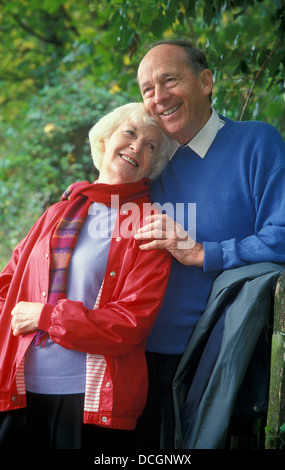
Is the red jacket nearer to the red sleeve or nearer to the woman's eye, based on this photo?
the red sleeve

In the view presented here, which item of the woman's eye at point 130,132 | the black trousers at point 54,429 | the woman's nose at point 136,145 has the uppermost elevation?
the woman's eye at point 130,132

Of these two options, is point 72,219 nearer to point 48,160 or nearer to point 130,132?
point 130,132

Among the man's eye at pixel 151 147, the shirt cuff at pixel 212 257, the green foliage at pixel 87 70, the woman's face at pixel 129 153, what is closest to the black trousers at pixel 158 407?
the shirt cuff at pixel 212 257

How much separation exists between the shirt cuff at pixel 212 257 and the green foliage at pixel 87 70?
1.34 metres

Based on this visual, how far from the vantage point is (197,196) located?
7.23ft

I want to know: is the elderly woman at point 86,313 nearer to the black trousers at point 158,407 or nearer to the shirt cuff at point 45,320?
the shirt cuff at point 45,320

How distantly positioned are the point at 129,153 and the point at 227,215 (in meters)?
0.51

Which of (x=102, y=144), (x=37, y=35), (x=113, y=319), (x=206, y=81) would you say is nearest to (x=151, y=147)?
(x=102, y=144)

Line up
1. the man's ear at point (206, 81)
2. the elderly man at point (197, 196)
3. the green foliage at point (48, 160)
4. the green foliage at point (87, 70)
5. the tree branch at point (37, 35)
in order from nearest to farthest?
the elderly man at point (197, 196), the man's ear at point (206, 81), the green foliage at point (87, 70), the green foliage at point (48, 160), the tree branch at point (37, 35)

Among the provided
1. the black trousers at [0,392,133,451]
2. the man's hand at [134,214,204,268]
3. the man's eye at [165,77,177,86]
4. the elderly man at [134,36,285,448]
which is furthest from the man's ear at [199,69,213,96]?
the black trousers at [0,392,133,451]

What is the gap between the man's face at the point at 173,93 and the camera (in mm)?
2275

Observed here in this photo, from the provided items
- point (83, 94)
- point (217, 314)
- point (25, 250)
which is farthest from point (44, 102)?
point (217, 314)

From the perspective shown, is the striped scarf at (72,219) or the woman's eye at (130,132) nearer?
the striped scarf at (72,219)

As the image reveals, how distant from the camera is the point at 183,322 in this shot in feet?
6.83
